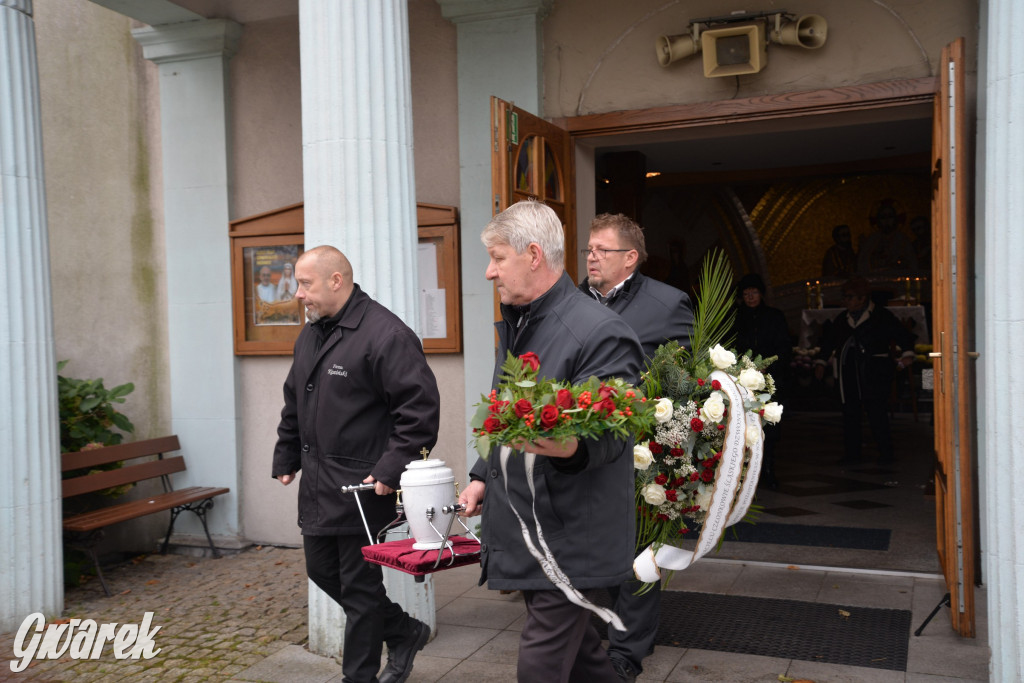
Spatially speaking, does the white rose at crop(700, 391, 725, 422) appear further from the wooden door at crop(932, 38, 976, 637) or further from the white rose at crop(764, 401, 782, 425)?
the wooden door at crop(932, 38, 976, 637)

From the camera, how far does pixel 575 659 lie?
3141 millimetres

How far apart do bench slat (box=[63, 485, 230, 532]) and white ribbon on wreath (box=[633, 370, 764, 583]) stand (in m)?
4.24

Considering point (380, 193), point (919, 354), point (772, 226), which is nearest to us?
point (380, 193)

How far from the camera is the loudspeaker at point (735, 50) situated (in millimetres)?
5887

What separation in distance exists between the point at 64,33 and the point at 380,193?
3836mm

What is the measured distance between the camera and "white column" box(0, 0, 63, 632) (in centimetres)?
556

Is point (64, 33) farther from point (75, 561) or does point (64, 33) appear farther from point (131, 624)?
point (131, 624)

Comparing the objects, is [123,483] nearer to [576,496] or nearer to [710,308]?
[710,308]

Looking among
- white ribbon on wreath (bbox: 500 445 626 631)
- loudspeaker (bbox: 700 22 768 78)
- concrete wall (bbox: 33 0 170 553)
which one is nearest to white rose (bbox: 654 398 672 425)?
white ribbon on wreath (bbox: 500 445 626 631)

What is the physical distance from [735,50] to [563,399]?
4.15 meters

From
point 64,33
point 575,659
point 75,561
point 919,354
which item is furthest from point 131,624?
point 919,354

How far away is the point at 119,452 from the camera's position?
6.89 m

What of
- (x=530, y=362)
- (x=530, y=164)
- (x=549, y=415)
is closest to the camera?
(x=549, y=415)

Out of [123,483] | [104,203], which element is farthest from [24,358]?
[104,203]
